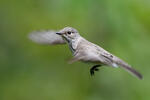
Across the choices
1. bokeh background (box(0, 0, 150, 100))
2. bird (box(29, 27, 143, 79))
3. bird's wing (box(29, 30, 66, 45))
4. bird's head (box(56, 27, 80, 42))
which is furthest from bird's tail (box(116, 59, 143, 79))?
bokeh background (box(0, 0, 150, 100))

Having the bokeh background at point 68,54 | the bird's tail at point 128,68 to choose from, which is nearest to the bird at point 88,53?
the bird's tail at point 128,68

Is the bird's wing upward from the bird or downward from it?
upward

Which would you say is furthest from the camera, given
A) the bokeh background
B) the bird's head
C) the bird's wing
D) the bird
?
the bokeh background

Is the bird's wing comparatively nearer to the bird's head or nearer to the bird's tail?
the bird's head

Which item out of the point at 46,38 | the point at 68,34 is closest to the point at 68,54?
the point at 46,38

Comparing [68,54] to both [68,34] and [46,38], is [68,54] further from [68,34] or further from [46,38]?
[68,34]

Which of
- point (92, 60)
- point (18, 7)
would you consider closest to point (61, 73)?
point (18, 7)
